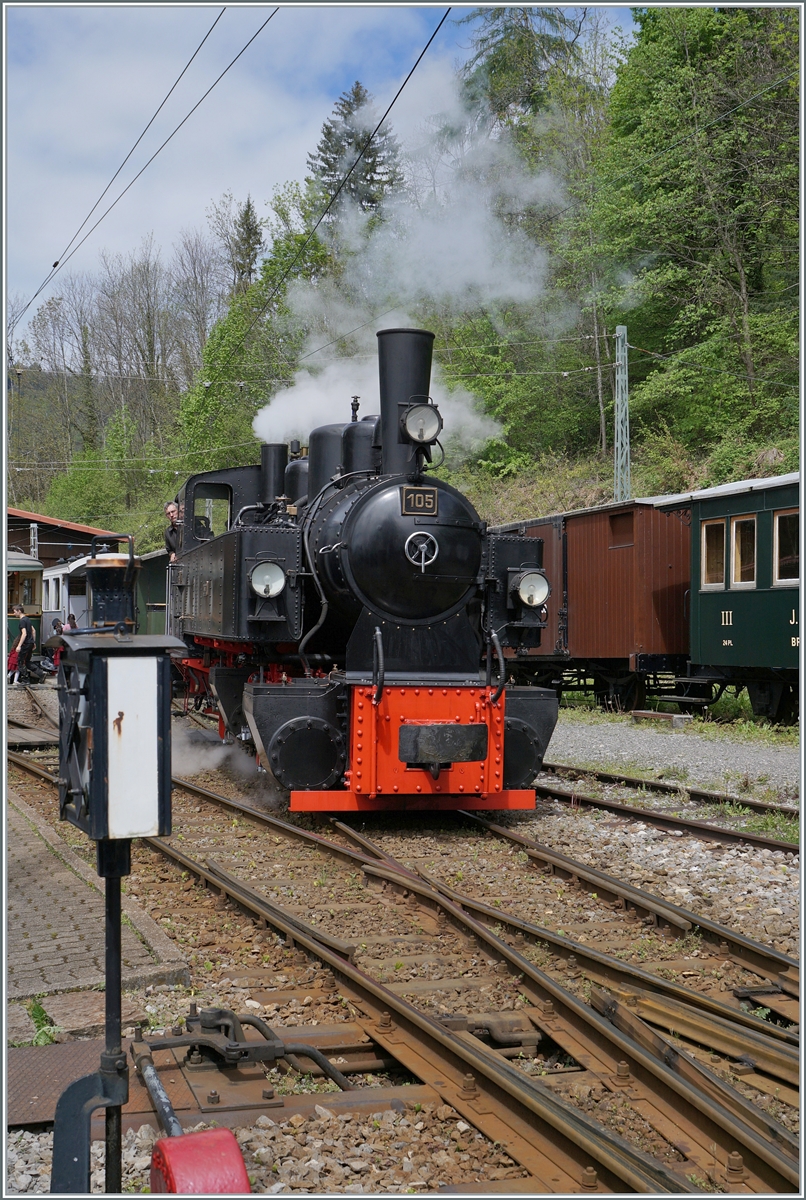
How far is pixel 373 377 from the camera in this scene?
14.9 meters

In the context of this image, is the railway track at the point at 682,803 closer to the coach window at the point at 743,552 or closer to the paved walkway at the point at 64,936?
the paved walkway at the point at 64,936

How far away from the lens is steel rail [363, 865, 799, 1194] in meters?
2.63

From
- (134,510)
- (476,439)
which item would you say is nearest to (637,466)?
(476,439)

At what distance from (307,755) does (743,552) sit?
26.8ft

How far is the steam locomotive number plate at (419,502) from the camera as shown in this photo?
7062mm

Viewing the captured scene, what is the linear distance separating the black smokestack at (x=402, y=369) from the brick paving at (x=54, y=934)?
352cm

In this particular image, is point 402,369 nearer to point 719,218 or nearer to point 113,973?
point 113,973

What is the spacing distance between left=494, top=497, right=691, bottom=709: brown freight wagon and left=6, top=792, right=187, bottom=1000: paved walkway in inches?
387

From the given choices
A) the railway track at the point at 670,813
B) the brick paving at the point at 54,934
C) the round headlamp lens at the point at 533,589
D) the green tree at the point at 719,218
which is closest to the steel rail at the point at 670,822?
the railway track at the point at 670,813

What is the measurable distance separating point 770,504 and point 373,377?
575cm

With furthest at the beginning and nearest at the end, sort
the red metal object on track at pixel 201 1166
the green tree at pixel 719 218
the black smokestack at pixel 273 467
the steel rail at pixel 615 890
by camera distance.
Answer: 1. the green tree at pixel 719 218
2. the black smokestack at pixel 273 467
3. the steel rail at pixel 615 890
4. the red metal object on track at pixel 201 1166

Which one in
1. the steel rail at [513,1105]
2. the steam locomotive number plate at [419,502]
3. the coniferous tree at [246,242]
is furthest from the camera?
the coniferous tree at [246,242]

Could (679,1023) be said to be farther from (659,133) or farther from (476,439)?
(476,439)

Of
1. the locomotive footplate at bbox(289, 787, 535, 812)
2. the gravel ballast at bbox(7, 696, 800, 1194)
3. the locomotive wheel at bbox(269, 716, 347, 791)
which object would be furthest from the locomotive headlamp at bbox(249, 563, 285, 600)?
the gravel ballast at bbox(7, 696, 800, 1194)
